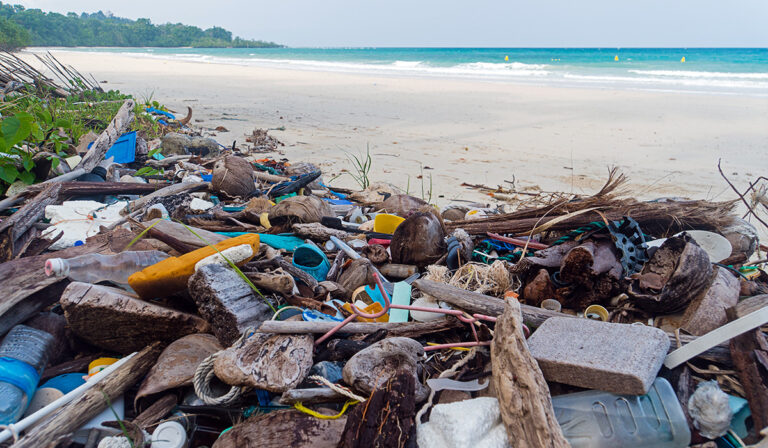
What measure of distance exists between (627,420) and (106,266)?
2413mm

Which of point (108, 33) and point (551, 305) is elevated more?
point (108, 33)

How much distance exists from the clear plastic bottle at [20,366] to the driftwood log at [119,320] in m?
0.16

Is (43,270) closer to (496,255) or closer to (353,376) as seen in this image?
(353,376)

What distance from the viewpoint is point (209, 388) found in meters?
1.77

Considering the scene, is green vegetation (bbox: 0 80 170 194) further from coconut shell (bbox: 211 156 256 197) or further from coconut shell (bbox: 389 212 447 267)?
coconut shell (bbox: 389 212 447 267)

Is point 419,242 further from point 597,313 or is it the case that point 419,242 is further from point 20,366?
point 20,366

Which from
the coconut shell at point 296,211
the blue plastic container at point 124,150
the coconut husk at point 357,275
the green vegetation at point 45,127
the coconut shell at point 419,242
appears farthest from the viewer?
the blue plastic container at point 124,150

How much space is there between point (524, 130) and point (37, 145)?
8.38m

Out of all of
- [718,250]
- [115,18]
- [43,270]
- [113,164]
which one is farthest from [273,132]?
[115,18]

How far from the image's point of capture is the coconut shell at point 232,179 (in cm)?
419

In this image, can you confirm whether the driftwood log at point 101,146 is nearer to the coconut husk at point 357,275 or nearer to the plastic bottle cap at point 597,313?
the coconut husk at point 357,275

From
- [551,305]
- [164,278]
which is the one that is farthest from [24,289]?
[551,305]

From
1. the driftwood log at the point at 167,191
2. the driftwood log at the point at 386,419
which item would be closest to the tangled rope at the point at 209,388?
the driftwood log at the point at 386,419

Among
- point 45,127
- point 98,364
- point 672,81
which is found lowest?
point 98,364
